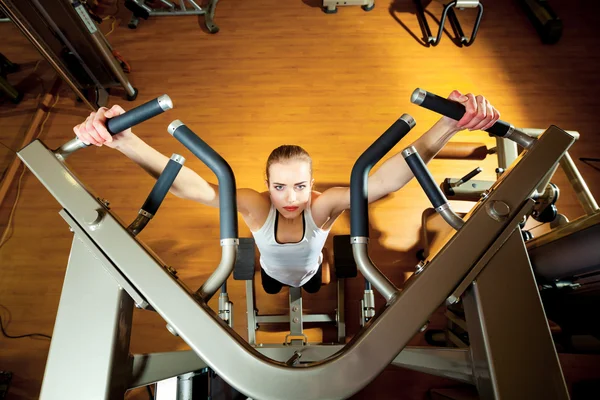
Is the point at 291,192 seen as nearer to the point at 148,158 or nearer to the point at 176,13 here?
the point at 148,158

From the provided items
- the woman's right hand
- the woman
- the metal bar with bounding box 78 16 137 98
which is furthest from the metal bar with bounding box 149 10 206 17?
the woman's right hand

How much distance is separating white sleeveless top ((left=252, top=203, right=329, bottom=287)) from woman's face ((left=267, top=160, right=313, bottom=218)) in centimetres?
11

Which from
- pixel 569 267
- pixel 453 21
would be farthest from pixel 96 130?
pixel 453 21

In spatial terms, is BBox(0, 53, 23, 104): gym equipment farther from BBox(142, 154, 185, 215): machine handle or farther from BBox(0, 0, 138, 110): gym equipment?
BBox(142, 154, 185, 215): machine handle

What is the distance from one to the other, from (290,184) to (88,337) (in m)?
0.77

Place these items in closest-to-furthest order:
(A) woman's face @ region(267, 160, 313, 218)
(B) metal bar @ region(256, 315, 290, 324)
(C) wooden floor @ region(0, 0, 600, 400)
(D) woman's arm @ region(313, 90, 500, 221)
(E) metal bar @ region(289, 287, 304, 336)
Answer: (D) woman's arm @ region(313, 90, 500, 221) → (A) woman's face @ region(267, 160, 313, 218) → (E) metal bar @ region(289, 287, 304, 336) → (B) metal bar @ region(256, 315, 290, 324) → (C) wooden floor @ region(0, 0, 600, 400)

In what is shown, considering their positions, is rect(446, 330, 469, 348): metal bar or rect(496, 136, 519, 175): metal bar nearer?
rect(446, 330, 469, 348): metal bar

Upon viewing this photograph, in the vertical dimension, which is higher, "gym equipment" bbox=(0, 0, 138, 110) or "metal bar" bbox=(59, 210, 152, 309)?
"metal bar" bbox=(59, 210, 152, 309)

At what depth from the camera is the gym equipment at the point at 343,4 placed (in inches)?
122

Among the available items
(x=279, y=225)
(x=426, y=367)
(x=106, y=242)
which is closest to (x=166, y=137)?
(x=279, y=225)

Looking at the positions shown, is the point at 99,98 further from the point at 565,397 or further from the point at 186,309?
the point at 565,397

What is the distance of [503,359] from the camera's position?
515mm

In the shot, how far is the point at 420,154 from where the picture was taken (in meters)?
0.89

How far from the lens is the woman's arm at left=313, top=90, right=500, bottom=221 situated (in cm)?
71
